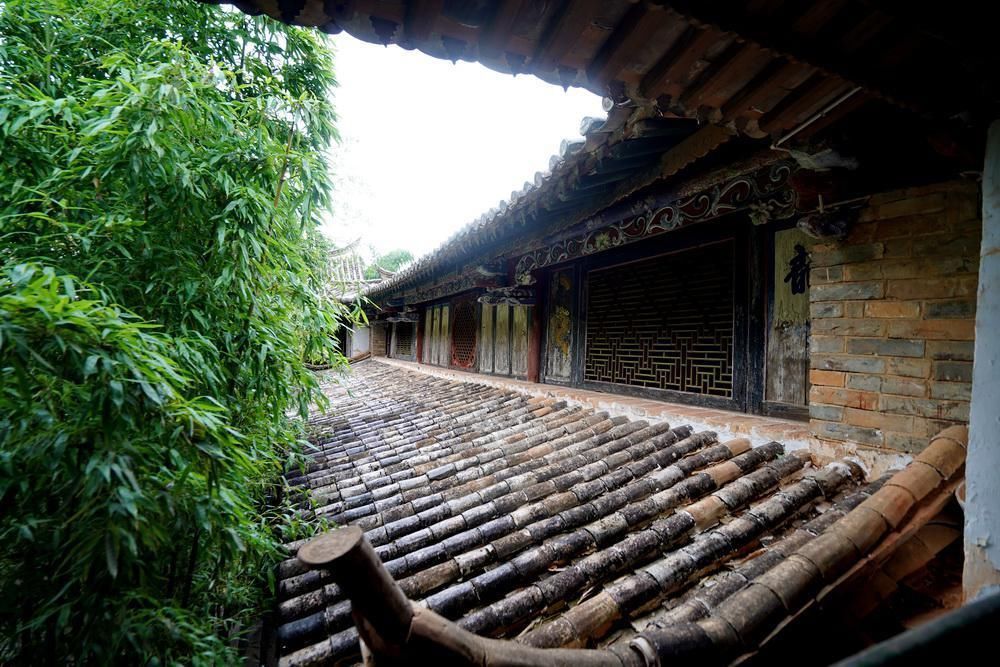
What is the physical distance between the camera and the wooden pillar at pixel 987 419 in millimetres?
1340

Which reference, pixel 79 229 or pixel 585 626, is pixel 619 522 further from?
pixel 79 229

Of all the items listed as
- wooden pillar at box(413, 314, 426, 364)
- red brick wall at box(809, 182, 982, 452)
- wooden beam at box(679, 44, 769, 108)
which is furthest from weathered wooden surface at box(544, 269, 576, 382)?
wooden pillar at box(413, 314, 426, 364)

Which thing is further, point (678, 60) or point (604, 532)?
point (604, 532)

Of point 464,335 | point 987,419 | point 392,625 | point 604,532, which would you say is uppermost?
point 464,335

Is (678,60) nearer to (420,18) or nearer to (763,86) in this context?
(763,86)

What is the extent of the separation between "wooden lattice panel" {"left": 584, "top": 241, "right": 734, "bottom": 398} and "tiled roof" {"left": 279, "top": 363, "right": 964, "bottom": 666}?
0.66 m

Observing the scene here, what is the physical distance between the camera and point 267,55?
3.71 m

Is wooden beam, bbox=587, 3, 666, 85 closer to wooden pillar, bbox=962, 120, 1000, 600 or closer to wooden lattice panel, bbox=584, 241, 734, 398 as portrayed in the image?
wooden pillar, bbox=962, 120, 1000, 600

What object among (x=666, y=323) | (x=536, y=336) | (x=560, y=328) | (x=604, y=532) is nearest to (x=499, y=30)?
(x=604, y=532)

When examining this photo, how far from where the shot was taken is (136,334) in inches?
55.7

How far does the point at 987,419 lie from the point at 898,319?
88 cm

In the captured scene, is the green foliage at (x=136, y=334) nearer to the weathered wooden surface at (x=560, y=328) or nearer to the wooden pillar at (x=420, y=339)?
the weathered wooden surface at (x=560, y=328)

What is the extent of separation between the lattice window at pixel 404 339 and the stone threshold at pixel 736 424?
815 cm

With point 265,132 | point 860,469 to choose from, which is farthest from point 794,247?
point 265,132
